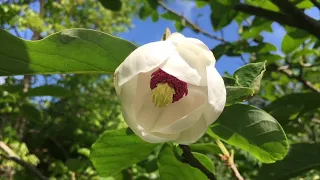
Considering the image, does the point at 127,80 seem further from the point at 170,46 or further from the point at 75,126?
the point at 75,126

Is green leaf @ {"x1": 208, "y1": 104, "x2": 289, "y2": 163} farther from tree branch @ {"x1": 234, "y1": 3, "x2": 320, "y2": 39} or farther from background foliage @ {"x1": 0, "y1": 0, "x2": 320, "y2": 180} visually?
tree branch @ {"x1": 234, "y1": 3, "x2": 320, "y2": 39}

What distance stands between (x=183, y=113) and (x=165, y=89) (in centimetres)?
4

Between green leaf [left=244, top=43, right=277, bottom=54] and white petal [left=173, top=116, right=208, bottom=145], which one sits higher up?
white petal [left=173, top=116, right=208, bottom=145]

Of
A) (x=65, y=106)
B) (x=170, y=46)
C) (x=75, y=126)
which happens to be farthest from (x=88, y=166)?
(x=65, y=106)

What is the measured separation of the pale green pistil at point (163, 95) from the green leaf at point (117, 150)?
14 cm

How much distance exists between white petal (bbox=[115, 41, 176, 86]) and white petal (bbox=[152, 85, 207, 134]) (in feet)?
0.26

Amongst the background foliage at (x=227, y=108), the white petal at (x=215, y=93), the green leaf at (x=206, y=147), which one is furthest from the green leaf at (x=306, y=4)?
the white petal at (x=215, y=93)

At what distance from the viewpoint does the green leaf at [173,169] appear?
820mm

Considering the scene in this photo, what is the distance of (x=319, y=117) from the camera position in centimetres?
212

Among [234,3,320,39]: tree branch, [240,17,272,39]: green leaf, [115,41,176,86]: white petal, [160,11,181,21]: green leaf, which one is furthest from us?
[160,11,181,21]: green leaf

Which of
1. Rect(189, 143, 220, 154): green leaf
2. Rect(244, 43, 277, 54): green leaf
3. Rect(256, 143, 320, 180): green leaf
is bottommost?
Rect(244, 43, 277, 54): green leaf

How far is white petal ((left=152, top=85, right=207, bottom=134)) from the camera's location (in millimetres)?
605

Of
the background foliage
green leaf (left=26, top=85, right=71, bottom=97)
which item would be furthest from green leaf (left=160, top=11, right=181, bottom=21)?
green leaf (left=26, top=85, right=71, bottom=97)

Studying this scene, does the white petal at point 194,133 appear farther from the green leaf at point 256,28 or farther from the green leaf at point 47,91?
the green leaf at point 256,28
